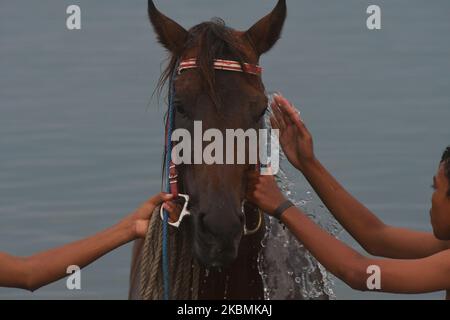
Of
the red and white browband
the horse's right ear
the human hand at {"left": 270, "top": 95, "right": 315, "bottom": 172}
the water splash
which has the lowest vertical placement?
the water splash

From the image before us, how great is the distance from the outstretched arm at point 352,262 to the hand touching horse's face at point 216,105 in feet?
0.32

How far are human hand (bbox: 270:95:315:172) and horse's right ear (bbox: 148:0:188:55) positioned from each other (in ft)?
1.48

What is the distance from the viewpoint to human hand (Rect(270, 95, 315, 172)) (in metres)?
5.94

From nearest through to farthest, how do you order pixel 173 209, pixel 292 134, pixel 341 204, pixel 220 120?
pixel 220 120
pixel 173 209
pixel 292 134
pixel 341 204

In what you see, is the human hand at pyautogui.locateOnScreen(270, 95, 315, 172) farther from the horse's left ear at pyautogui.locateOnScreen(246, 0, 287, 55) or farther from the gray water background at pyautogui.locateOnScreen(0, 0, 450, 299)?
the gray water background at pyautogui.locateOnScreen(0, 0, 450, 299)

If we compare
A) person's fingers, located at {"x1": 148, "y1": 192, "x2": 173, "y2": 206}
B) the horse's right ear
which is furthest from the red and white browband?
person's fingers, located at {"x1": 148, "y1": 192, "x2": 173, "y2": 206}

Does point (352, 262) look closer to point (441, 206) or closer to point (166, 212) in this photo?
point (441, 206)

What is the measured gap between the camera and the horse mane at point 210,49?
559cm

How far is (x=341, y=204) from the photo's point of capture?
636cm

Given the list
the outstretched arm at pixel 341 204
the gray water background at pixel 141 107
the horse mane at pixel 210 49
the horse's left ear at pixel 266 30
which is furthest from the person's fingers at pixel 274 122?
the gray water background at pixel 141 107

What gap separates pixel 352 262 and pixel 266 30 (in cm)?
99

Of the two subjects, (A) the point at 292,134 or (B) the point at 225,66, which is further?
(A) the point at 292,134

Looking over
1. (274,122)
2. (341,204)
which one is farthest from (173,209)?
(341,204)

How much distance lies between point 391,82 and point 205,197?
31.7 ft
